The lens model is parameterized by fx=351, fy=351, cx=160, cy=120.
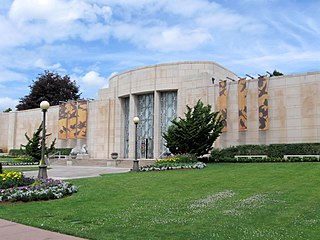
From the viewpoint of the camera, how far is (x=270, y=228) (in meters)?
7.05

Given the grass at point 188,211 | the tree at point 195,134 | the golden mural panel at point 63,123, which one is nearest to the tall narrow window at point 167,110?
the tree at point 195,134

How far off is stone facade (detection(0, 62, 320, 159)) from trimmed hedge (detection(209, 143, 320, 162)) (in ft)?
4.38

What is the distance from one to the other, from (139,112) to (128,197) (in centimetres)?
2839

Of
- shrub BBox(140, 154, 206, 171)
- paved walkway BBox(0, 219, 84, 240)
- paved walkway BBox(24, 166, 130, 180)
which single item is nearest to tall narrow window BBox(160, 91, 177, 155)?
paved walkway BBox(24, 166, 130, 180)

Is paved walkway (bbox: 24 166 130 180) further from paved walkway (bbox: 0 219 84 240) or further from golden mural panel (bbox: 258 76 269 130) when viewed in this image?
paved walkway (bbox: 0 219 84 240)

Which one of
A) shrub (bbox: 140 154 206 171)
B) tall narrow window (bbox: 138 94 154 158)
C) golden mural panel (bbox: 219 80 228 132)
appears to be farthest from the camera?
tall narrow window (bbox: 138 94 154 158)

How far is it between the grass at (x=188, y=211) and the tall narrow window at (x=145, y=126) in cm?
2444

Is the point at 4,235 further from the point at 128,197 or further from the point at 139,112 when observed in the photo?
the point at 139,112

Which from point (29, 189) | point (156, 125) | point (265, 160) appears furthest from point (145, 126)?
point (29, 189)

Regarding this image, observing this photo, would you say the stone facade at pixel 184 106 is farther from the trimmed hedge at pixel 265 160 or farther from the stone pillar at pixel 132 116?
the trimmed hedge at pixel 265 160

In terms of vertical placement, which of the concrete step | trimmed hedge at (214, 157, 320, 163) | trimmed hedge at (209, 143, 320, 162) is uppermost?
trimmed hedge at (209, 143, 320, 162)

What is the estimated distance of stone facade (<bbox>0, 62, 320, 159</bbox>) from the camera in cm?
2822

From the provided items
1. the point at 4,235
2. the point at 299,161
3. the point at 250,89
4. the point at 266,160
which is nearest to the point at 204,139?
the point at 266,160

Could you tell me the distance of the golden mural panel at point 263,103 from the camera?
29.5 m
